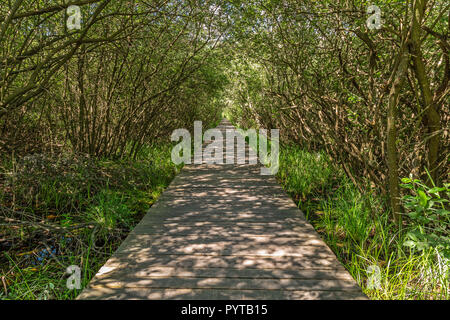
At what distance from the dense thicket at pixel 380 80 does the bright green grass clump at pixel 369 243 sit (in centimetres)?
32

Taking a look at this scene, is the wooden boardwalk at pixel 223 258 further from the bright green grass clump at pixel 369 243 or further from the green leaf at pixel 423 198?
the green leaf at pixel 423 198

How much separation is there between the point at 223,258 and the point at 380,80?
287 cm

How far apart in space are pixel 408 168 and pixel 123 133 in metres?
5.63

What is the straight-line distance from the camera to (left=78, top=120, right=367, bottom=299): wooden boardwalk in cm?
240

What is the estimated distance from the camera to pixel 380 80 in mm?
3770

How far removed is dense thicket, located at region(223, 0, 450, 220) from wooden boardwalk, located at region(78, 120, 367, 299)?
121cm

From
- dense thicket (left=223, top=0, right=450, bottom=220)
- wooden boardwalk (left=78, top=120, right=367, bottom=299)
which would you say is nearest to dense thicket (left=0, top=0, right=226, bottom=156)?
dense thicket (left=223, top=0, right=450, bottom=220)

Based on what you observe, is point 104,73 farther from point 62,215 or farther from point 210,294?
point 210,294

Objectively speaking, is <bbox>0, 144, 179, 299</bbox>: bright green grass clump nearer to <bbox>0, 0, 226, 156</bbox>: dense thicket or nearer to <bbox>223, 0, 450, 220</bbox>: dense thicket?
<bbox>0, 0, 226, 156</bbox>: dense thicket

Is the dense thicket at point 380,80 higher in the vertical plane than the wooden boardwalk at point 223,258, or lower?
A: higher

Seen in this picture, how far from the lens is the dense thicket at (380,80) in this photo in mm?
3098

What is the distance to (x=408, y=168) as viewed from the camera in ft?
12.4

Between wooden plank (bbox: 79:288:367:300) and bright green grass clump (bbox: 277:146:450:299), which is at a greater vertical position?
bright green grass clump (bbox: 277:146:450:299)

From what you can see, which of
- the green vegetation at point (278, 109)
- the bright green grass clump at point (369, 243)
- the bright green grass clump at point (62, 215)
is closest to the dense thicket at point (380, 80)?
the green vegetation at point (278, 109)
